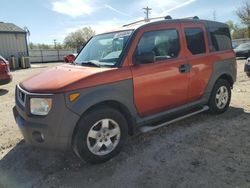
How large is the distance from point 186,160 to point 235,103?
351 cm

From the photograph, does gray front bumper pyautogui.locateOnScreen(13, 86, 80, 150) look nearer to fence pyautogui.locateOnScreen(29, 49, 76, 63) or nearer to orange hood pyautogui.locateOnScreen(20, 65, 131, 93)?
orange hood pyautogui.locateOnScreen(20, 65, 131, 93)

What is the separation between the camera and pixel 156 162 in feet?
12.8

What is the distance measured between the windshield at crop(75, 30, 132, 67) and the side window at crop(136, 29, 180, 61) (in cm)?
27

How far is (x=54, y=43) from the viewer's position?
223 feet

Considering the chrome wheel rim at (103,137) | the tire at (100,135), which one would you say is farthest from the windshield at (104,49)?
the chrome wheel rim at (103,137)

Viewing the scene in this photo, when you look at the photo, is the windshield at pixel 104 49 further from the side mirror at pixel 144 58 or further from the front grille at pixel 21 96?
the front grille at pixel 21 96

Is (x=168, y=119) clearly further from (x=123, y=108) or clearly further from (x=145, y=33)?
(x=145, y=33)

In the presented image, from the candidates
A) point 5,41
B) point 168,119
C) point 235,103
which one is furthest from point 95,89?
point 5,41

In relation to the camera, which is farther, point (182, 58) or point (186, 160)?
point (182, 58)

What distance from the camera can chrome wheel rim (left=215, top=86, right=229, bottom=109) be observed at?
5848 millimetres

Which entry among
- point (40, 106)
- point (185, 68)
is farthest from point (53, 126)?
point (185, 68)

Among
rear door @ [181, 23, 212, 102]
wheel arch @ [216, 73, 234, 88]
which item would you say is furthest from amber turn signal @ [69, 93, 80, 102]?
wheel arch @ [216, 73, 234, 88]

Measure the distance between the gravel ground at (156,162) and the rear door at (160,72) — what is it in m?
0.56

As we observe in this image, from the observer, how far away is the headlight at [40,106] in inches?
139
